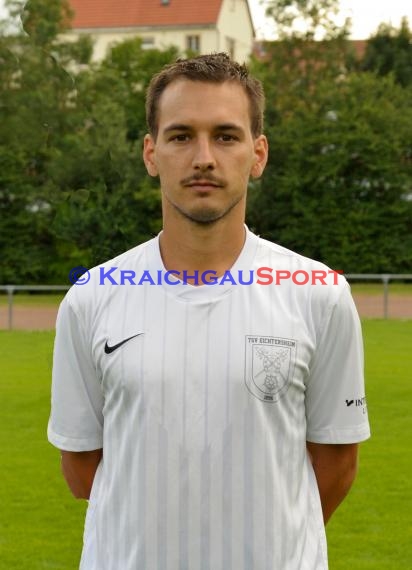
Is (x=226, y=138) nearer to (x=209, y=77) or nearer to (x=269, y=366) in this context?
(x=209, y=77)

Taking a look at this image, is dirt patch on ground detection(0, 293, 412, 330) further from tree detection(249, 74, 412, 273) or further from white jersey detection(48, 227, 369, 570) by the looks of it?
white jersey detection(48, 227, 369, 570)

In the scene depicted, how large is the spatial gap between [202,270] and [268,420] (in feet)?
1.39

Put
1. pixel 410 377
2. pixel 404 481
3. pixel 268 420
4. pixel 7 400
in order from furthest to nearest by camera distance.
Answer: pixel 410 377, pixel 7 400, pixel 404 481, pixel 268 420

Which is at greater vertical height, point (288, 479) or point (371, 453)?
point (288, 479)

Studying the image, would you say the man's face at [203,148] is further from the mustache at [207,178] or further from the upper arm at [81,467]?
the upper arm at [81,467]

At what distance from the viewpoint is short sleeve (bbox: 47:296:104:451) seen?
270 cm

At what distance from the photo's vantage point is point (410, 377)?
13.5 m

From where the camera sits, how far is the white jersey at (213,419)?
2.52m

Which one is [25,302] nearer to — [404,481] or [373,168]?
[373,168]

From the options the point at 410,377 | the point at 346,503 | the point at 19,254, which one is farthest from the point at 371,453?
the point at 19,254

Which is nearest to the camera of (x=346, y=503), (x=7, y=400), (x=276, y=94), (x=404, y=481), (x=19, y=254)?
(x=346, y=503)

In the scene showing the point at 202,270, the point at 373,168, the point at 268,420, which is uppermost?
the point at 202,270

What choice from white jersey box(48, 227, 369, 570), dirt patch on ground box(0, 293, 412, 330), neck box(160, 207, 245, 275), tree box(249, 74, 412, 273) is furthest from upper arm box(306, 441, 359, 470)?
tree box(249, 74, 412, 273)

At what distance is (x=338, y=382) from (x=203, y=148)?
69 centimetres
